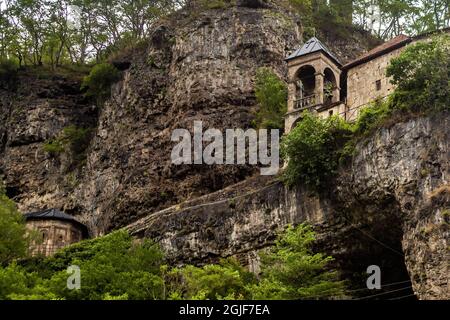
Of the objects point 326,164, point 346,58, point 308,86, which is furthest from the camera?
point 346,58

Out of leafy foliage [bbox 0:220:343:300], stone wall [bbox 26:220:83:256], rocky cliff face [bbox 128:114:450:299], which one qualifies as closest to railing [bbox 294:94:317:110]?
rocky cliff face [bbox 128:114:450:299]

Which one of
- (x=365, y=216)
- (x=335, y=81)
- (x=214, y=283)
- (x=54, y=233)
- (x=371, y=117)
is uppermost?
(x=335, y=81)

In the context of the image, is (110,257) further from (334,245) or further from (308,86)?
(308,86)

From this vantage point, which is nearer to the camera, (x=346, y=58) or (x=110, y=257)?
(x=110, y=257)

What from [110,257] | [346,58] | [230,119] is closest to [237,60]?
[230,119]

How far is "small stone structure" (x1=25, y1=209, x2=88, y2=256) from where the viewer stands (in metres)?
56.6

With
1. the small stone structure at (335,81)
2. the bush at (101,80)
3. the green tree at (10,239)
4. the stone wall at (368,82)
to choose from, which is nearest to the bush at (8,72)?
the bush at (101,80)

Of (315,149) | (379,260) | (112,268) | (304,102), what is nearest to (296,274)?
(379,260)

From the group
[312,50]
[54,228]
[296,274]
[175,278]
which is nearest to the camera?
[296,274]

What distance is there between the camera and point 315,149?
4403 centimetres

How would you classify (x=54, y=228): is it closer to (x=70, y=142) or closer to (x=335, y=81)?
(x=70, y=142)

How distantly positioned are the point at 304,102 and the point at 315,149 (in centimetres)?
882

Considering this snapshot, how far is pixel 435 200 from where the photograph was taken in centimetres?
3803

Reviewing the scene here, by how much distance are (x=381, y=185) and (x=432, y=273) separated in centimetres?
556
